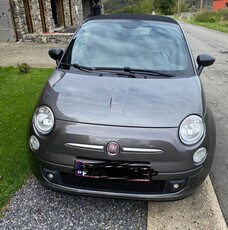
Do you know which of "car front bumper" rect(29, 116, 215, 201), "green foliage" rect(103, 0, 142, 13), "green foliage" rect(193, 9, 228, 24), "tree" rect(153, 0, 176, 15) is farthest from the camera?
"tree" rect(153, 0, 176, 15)

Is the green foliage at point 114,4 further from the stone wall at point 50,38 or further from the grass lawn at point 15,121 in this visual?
the grass lawn at point 15,121

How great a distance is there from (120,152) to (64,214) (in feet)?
2.82

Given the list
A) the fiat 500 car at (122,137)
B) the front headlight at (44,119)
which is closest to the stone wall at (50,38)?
the fiat 500 car at (122,137)

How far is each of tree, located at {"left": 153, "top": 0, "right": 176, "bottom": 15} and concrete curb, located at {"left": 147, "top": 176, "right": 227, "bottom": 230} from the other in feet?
238

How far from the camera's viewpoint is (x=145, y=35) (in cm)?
369

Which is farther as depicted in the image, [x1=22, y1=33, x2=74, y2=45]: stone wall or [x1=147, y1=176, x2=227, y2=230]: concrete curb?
[x1=22, y1=33, x2=74, y2=45]: stone wall

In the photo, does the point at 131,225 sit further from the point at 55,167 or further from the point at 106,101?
the point at 106,101

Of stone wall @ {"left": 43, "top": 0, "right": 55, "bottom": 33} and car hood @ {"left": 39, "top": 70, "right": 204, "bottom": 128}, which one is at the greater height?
car hood @ {"left": 39, "top": 70, "right": 204, "bottom": 128}

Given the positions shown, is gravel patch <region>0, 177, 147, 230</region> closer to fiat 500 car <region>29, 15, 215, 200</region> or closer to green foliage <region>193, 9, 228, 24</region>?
fiat 500 car <region>29, 15, 215, 200</region>

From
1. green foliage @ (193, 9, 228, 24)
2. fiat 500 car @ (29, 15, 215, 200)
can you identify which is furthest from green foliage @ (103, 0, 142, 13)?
fiat 500 car @ (29, 15, 215, 200)

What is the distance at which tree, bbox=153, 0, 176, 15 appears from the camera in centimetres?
6944

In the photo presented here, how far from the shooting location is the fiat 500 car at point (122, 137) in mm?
2289

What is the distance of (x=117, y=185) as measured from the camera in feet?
7.92

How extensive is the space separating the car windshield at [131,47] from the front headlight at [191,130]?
0.86 metres
